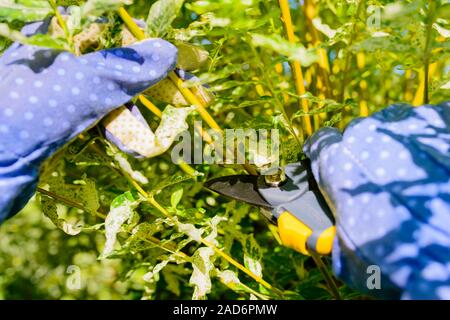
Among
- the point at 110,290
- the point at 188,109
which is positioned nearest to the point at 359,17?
the point at 188,109

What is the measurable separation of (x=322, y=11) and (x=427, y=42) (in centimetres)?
59

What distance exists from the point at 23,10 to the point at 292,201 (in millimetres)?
345

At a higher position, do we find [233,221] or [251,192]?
[251,192]

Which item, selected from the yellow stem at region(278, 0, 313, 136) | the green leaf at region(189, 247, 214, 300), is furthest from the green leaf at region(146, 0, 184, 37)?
the green leaf at region(189, 247, 214, 300)

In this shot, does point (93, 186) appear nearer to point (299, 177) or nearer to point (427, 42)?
point (299, 177)

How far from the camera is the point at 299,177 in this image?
0.67 m

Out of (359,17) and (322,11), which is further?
(322,11)

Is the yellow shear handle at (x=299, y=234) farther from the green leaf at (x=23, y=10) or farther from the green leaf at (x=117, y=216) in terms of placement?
the green leaf at (x=23, y=10)

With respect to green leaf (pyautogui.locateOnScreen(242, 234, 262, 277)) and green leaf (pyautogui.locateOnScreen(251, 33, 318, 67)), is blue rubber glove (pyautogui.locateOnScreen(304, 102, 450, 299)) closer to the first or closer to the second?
green leaf (pyautogui.locateOnScreen(251, 33, 318, 67))

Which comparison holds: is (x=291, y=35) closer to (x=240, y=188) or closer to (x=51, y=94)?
(x=240, y=188)

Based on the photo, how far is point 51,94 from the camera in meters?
0.56

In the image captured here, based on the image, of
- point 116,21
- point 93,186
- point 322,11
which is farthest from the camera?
point 322,11

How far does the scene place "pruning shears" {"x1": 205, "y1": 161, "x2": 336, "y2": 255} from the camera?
1.98ft

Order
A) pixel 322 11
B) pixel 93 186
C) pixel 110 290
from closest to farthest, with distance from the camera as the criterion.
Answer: pixel 93 186 → pixel 322 11 → pixel 110 290
